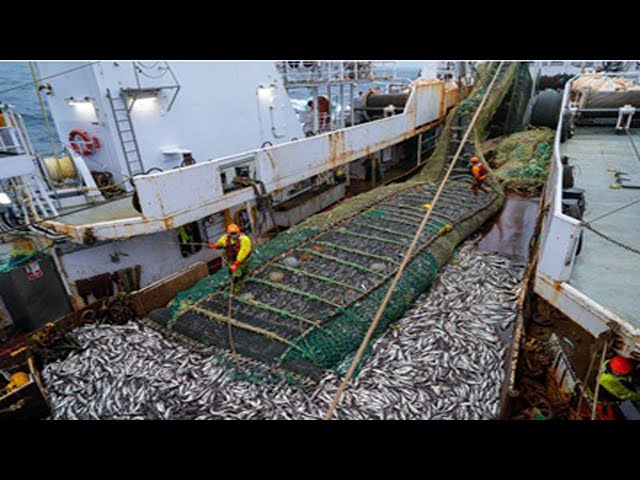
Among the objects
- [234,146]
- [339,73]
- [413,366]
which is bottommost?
[413,366]

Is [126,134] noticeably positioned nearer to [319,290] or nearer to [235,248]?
[235,248]

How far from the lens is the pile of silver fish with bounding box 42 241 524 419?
23.9 feet

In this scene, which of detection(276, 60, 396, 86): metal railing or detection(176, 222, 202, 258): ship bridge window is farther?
detection(276, 60, 396, 86): metal railing

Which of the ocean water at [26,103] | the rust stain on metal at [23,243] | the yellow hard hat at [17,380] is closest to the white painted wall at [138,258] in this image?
the rust stain on metal at [23,243]

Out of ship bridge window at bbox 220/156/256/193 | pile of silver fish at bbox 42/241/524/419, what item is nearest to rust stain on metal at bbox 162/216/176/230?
ship bridge window at bbox 220/156/256/193

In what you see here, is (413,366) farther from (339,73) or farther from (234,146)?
(339,73)

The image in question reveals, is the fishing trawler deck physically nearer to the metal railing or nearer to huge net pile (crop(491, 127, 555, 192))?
huge net pile (crop(491, 127, 555, 192))

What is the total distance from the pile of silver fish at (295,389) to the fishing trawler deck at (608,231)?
2628 mm

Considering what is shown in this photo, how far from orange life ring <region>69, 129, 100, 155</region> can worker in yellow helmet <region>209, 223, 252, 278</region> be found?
6.66 m

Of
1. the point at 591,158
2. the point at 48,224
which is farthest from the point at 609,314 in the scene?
the point at 48,224

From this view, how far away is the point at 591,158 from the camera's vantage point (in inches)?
504

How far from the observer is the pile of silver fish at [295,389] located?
7297 mm

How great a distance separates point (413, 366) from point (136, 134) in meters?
11.1

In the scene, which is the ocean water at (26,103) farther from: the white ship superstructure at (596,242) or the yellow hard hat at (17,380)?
the white ship superstructure at (596,242)
